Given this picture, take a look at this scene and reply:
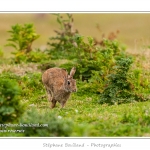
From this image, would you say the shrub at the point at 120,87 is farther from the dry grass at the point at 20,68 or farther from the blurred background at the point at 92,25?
the blurred background at the point at 92,25

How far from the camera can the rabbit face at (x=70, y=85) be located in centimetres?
1281

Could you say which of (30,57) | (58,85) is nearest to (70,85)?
(58,85)

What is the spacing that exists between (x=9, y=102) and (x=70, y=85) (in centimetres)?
284

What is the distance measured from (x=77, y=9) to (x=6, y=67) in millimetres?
4532

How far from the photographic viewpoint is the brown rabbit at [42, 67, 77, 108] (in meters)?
13.0

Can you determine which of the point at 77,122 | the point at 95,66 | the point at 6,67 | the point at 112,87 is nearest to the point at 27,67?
the point at 6,67

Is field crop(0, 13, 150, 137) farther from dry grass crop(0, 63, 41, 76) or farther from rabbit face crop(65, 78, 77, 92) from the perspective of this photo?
rabbit face crop(65, 78, 77, 92)

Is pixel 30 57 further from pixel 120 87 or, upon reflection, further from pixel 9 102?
pixel 9 102

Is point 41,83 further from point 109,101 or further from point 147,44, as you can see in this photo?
point 147,44

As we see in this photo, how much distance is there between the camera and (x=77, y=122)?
10719mm

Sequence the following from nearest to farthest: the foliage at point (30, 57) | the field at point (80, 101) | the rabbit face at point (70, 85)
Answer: the field at point (80, 101)
the rabbit face at point (70, 85)
the foliage at point (30, 57)

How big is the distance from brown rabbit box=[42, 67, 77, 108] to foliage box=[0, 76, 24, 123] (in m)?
2.73

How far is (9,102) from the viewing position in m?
10.3

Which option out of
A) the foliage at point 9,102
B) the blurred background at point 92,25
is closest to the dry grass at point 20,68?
the foliage at point 9,102
